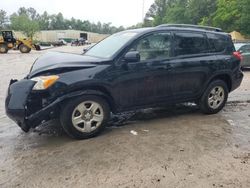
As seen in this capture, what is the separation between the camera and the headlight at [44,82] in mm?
4719

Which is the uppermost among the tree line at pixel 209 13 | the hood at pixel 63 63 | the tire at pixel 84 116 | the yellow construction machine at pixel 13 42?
the tree line at pixel 209 13

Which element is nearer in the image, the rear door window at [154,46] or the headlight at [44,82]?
the headlight at [44,82]

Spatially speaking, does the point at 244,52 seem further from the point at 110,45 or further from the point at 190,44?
the point at 110,45

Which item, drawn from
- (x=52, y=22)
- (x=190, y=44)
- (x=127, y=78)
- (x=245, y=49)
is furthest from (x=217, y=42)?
(x=52, y=22)

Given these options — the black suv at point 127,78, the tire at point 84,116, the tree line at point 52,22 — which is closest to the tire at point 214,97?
the black suv at point 127,78

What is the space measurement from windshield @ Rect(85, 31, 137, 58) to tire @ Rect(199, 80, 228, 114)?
2031 mm

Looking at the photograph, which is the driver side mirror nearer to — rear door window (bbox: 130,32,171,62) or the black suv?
the black suv

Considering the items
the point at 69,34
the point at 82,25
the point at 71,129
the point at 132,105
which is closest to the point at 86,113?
the point at 71,129

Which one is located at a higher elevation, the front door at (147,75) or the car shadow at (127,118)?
the front door at (147,75)

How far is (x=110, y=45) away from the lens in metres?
5.92

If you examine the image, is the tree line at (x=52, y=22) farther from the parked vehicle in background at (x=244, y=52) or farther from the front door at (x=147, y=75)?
the front door at (x=147, y=75)

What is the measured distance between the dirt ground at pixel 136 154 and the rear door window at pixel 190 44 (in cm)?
134

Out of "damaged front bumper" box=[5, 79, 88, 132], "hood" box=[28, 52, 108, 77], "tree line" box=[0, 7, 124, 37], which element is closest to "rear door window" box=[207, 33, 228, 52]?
"hood" box=[28, 52, 108, 77]

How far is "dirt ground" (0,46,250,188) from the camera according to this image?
148 inches
